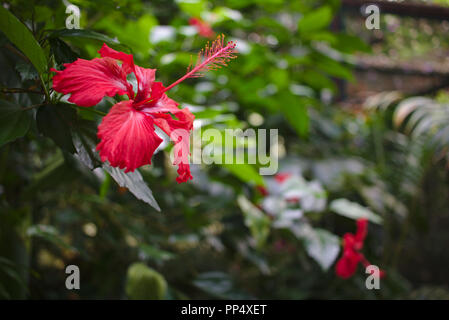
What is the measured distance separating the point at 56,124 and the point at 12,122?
42 millimetres

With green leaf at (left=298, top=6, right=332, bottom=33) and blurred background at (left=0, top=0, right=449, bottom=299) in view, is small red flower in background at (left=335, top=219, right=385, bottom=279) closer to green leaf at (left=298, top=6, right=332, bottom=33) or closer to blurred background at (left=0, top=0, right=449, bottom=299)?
blurred background at (left=0, top=0, right=449, bottom=299)

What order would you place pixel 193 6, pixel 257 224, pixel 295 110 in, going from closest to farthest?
1. pixel 257 224
2. pixel 193 6
3. pixel 295 110

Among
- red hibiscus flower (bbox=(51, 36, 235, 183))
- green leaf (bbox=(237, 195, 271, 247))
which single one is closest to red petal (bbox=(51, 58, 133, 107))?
red hibiscus flower (bbox=(51, 36, 235, 183))

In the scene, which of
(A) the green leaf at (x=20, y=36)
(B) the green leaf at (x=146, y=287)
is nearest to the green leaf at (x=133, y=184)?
(A) the green leaf at (x=20, y=36)

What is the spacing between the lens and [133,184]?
0.35 m

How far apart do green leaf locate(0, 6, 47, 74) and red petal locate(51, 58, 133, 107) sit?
3 centimetres

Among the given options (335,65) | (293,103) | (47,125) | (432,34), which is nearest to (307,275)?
(293,103)

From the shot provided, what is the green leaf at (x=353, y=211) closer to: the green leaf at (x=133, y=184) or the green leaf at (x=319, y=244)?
the green leaf at (x=319, y=244)

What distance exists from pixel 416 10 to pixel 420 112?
2.42 ft

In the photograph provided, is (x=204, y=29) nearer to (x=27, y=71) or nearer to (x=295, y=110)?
(x=295, y=110)

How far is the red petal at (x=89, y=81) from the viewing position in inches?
11.6

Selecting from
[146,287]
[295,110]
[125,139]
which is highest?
[295,110]

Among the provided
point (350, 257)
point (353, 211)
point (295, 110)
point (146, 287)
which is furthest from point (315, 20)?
point (146, 287)
